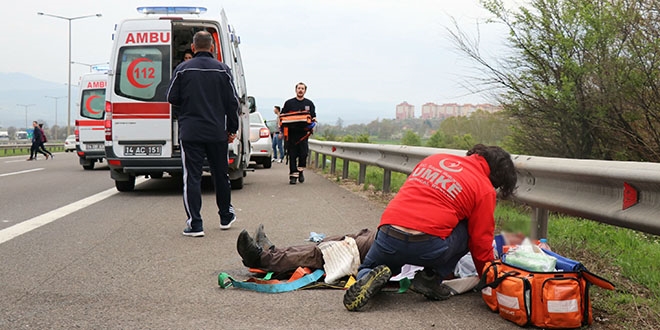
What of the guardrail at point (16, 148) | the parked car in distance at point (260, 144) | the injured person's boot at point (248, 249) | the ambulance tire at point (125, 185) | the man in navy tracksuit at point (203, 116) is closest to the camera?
the injured person's boot at point (248, 249)

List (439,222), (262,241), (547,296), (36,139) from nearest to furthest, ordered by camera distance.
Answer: (547,296), (439,222), (262,241), (36,139)

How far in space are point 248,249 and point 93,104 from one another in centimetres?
1703

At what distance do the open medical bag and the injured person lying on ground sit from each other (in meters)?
0.62

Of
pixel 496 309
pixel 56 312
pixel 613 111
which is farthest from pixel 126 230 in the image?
pixel 613 111

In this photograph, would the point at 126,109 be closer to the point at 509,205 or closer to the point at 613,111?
the point at 509,205

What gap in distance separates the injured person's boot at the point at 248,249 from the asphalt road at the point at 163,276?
6.2 inches

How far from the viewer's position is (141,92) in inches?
441

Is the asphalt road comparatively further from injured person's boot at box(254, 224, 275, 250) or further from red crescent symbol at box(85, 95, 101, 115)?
red crescent symbol at box(85, 95, 101, 115)

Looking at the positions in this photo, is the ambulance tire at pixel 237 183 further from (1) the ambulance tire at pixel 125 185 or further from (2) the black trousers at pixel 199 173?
(2) the black trousers at pixel 199 173

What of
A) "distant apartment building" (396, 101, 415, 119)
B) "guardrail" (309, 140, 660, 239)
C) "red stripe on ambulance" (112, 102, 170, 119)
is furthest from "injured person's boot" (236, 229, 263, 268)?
"distant apartment building" (396, 101, 415, 119)

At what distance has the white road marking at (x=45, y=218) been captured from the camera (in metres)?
7.12

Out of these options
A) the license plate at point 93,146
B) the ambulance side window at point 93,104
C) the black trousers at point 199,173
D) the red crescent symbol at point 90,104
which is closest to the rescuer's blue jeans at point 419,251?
the black trousers at point 199,173

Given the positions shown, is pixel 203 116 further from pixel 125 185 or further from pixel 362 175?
pixel 362 175

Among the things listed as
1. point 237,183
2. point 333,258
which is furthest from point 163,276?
point 237,183
